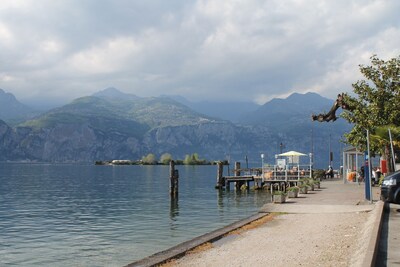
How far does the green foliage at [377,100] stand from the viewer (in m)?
34.4

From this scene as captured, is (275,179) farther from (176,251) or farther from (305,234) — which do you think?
(176,251)

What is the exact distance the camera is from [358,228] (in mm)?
17312

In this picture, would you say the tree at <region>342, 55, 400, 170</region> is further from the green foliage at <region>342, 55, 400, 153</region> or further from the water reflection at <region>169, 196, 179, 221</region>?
the water reflection at <region>169, 196, 179, 221</region>

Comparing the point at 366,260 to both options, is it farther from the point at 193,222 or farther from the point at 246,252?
the point at 193,222

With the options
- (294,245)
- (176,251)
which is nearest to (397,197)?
(294,245)

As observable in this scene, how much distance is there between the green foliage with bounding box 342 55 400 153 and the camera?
34.4 m

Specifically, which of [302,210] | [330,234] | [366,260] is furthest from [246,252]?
[302,210]

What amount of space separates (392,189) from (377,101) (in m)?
16.7

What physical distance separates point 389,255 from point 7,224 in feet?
87.8

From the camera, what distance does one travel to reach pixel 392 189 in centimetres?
1980

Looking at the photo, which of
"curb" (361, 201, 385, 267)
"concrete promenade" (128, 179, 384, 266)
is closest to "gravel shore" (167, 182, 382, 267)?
"concrete promenade" (128, 179, 384, 266)

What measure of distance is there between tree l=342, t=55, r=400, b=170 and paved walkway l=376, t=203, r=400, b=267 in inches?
610

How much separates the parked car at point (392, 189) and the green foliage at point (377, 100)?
14386 mm

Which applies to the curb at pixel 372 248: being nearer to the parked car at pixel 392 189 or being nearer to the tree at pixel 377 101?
the parked car at pixel 392 189
